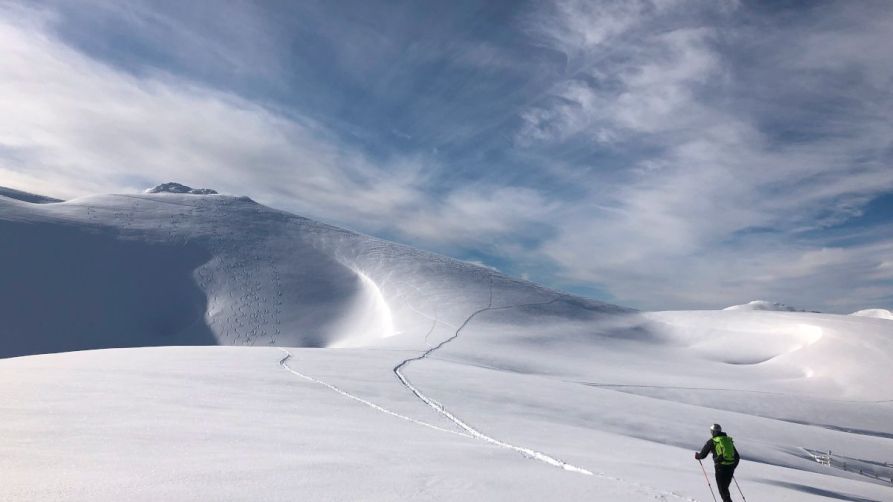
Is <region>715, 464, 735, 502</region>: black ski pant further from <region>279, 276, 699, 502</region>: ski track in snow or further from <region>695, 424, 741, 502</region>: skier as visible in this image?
<region>279, 276, 699, 502</region>: ski track in snow

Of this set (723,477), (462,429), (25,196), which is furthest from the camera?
(25,196)

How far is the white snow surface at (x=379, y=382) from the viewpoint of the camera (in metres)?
8.27

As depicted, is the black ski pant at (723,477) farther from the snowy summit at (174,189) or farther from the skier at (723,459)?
the snowy summit at (174,189)

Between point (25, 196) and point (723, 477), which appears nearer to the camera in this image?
point (723, 477)

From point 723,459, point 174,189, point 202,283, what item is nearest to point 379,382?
point 723,459

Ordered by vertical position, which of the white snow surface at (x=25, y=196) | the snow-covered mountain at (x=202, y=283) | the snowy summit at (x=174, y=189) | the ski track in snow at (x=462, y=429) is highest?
the snowy summit at (x=174, y=189)

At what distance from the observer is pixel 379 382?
20.6m

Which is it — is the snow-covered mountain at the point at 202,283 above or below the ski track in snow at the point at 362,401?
above

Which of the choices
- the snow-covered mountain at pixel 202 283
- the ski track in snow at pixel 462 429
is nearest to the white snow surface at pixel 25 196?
the snow-covered mountain at pixel 202 283

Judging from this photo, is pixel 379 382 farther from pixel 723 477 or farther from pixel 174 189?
pixel 174 189

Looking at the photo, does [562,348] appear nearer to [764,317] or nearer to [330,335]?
[330,335]

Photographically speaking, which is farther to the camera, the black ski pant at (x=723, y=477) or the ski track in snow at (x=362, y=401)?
the ski track in snow at (x=362, y=401)

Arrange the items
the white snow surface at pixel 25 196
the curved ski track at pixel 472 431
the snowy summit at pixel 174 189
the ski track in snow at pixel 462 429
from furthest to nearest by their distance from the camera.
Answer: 1. the snowy summit at pixel 174 189
2. the white snow surface at pixel 25 196
3. the curved ski track at pixel 472 431
4. the ski track in snow at pixel 462 429

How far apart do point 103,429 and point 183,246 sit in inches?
3312
